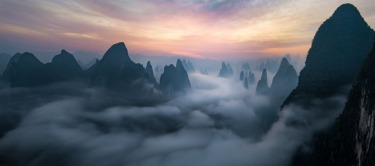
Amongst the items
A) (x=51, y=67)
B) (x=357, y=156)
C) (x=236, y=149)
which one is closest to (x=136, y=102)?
(x=51, y=67)

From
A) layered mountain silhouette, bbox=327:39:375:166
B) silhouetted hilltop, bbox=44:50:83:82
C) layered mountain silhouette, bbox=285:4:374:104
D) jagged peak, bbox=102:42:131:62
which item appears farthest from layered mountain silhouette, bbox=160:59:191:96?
layered mountain silhouette, bbox=327:39:375:166

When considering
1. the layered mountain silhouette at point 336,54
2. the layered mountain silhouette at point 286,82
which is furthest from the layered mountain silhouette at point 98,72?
the layered mountain silhouette at point 336,54

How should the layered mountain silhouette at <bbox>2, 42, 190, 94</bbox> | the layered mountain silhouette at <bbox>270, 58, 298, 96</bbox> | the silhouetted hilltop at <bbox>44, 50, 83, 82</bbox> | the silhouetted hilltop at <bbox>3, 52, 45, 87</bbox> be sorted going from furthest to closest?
the silhouetted hilltop at <bbox>44, 50, 83, 82</bbox> → the silhouetted hilltop at <bbox>3, 52, 45, 87</bbox> → the layered mountain silhouette at <bbox>2, 42, 190, 94</bbox> → the layered mountain silhouette at <bbox>270, 58, 298, 96</bbox>

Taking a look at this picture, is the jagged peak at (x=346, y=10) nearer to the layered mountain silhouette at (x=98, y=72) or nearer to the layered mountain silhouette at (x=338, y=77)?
the layered mountain silhouette at (x=338, y=77)

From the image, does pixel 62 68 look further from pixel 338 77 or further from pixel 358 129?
pixel 358 129

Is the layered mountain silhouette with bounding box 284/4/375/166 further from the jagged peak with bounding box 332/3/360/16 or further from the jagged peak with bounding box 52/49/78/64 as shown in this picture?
the jagged peak with bounding box 52/49/78/64
